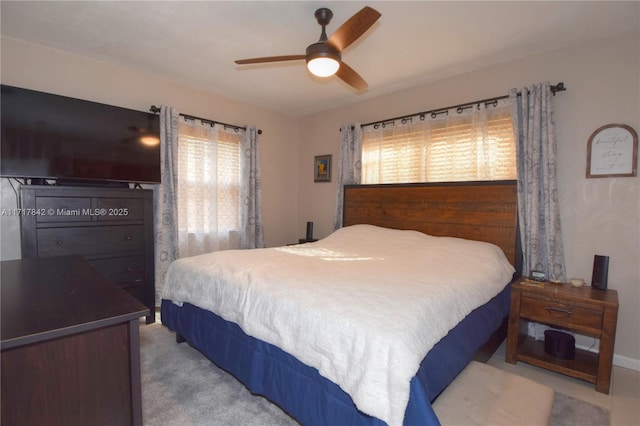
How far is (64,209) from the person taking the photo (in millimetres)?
2461

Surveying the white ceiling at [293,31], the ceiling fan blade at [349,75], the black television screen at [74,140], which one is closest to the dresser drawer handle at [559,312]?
the white ceiling at [293,31]

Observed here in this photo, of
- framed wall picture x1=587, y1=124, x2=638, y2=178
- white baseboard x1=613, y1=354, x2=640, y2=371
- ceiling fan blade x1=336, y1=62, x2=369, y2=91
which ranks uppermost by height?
ceiling fan blade x1=336, y1=62, x2=369, y2=91

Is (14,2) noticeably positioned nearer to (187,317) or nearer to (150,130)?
(150,130)

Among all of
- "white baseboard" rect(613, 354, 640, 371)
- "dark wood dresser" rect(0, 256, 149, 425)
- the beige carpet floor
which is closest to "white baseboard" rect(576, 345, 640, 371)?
"white baseboard" rect(613, 354, 640, 371)

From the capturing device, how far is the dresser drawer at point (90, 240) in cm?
239

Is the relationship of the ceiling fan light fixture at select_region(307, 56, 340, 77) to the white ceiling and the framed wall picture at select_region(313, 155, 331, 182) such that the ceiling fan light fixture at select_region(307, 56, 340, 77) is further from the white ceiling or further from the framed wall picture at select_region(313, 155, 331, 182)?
the framed wall picture at select_region(313, 155, 331, 182)

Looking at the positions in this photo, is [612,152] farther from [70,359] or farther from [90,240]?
[90,240]

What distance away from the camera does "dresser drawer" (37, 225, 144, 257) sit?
7.86 ft

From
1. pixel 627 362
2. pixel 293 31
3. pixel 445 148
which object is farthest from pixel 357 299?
pixel 627 362

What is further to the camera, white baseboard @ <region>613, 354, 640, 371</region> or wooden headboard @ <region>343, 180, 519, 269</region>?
wooden headboard @ <region>343, 180, 519, 269</region>

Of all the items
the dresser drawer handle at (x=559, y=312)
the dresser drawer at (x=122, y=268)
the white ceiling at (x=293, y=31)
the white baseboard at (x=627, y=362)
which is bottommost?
the white baseboard at (x=627, y=362)

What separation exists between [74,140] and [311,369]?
9.33 feet

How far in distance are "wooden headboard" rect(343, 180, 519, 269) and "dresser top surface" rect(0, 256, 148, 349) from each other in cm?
274

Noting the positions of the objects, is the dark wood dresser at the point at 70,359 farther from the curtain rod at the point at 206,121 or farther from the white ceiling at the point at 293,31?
the curtain rod at the point at 206,121
